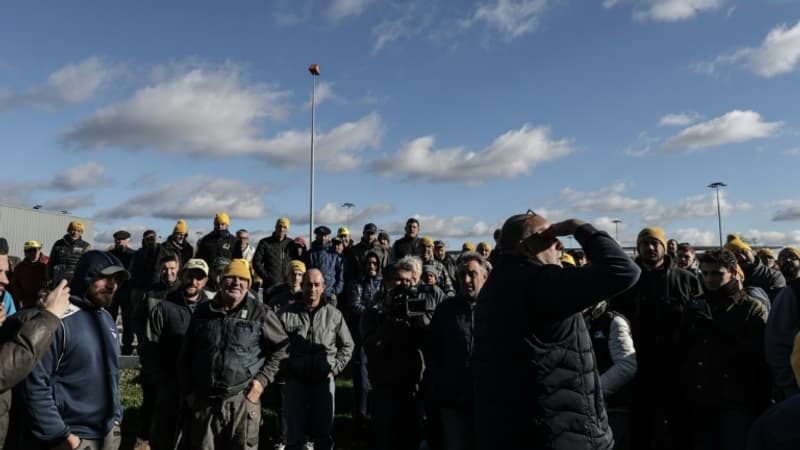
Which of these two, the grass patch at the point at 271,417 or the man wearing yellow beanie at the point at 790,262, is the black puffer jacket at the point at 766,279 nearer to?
the man wearing yellow beanie at the point at 790,262

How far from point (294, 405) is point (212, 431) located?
961 millimetres

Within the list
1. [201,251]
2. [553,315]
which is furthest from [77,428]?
[201,251]

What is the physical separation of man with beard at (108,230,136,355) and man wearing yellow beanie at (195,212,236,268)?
1229 mm

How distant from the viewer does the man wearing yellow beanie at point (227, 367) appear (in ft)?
12.9

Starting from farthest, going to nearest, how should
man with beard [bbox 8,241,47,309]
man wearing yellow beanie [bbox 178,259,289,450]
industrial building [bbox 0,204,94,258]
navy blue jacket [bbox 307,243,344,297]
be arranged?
industrial building [bbox 0,204,94,258], man with beard [bbox 8,241,47,309], navy blue jacket [bbox 307,243,344,297], man wearing yellow beanie [bbox 178,259,289,450]

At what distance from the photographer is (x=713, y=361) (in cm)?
393

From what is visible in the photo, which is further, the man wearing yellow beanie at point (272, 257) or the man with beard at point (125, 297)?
the man with beard at point (125, 297)

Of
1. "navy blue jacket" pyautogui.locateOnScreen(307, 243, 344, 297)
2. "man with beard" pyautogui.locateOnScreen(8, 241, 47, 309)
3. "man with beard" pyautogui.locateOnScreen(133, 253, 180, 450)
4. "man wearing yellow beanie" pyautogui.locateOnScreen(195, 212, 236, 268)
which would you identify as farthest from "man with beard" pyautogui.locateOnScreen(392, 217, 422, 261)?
"man with beard" pyautogui.locateOnScreen(8, 241, 47, 309)

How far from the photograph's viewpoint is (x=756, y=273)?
6633 millimetres

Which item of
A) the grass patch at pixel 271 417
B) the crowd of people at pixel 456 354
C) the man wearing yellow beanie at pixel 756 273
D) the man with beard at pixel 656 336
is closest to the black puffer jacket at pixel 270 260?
the grass patch at pixel 271 417

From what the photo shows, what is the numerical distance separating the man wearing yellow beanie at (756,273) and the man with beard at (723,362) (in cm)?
272

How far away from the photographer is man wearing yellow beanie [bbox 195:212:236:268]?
28.1 ft

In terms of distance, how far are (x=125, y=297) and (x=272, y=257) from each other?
8.69 feet

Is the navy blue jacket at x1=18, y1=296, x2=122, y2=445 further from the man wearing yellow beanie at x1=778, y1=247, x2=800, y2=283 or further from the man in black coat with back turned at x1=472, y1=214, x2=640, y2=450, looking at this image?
the man wearing yellow beanie at x1=778, y1=247, x2=800, y2=283
